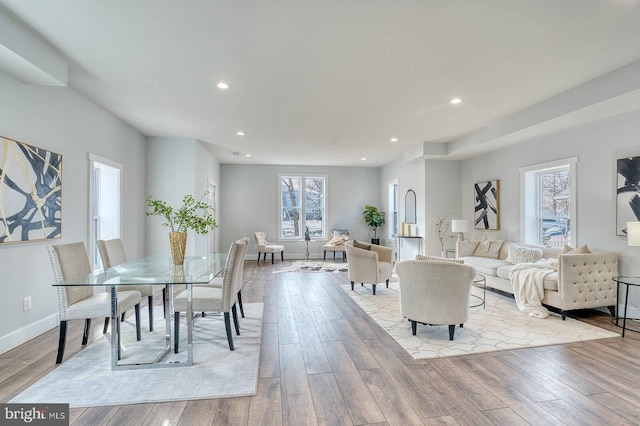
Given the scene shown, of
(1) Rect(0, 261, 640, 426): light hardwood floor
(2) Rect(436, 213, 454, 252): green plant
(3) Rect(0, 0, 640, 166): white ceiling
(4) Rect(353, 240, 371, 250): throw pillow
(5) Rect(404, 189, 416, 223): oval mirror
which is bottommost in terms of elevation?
(1) Rect(0, 261, 640, 426): light hardwood floor

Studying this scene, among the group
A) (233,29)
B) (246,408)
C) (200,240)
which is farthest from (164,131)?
(246,408)

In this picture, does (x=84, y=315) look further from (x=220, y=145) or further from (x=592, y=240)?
(x=592, y=240)

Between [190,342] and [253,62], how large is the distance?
255 cm

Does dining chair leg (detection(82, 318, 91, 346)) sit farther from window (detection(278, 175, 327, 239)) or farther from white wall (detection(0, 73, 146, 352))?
window (detection(278, 175, 327, 239))

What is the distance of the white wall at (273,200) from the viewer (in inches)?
354

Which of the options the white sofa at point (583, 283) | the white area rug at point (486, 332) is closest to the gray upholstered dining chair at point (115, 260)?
the white area rug at point (486, 332)

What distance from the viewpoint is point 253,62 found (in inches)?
117

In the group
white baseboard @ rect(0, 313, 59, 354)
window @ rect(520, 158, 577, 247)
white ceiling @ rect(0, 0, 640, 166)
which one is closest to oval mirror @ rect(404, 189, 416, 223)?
window @ rect(520, 158, 577, 247)

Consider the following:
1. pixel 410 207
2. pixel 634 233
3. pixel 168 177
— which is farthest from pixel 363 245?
pixel 168 177

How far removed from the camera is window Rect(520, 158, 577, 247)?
4586mm

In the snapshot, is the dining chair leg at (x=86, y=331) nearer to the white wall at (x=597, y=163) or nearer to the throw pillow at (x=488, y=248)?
the throw pillow at (x=488, y=248)

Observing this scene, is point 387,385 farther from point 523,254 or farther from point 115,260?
point 523,254

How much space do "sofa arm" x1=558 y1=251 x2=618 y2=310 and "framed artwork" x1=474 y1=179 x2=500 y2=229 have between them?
2110 mm

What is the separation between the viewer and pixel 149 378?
2.45 metres
